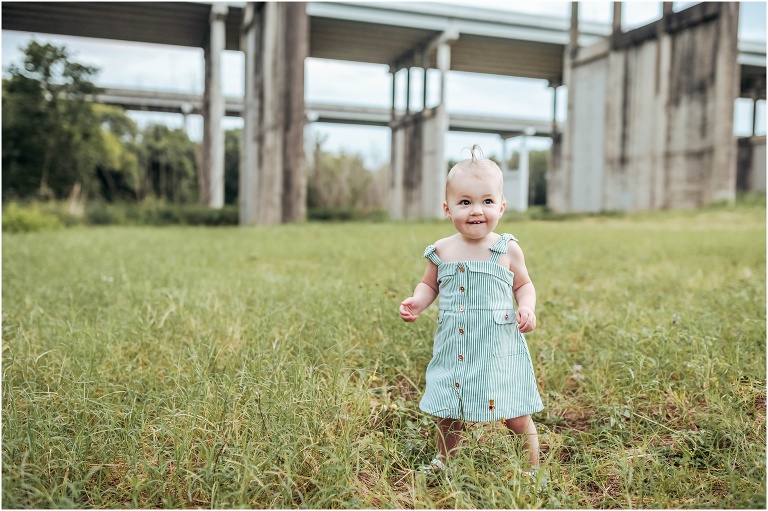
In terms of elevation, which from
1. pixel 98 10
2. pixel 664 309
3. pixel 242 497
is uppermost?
pixel 98 10

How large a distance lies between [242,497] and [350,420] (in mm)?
459

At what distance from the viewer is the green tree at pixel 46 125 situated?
2011cm

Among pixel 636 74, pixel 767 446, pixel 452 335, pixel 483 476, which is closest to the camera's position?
pixel 483 476

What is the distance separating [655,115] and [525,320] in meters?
18.8

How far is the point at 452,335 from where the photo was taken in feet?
6.73

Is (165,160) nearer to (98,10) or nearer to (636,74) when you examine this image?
(98,10)

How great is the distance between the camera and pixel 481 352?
2.00 m

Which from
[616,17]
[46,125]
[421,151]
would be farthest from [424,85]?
[46,125]

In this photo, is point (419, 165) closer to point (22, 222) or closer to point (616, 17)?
point (616, 17)

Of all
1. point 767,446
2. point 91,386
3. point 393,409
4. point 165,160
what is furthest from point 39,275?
point 165,160

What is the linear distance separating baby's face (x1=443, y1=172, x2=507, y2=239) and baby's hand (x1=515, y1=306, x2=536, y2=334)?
273 millimetres

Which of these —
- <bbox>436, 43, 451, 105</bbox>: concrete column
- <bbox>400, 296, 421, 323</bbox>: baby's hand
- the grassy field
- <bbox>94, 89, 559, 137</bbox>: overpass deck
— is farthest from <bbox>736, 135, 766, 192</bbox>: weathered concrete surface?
<bbox>400, 296, 421, 323</bbox>: baby's hand

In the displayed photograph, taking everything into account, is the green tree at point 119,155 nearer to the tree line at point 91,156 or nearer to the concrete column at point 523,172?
the tree line at point 91,156

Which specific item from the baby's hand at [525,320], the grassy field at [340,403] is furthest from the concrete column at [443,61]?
the baby's hand at [525,320]
